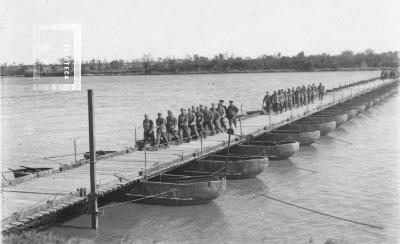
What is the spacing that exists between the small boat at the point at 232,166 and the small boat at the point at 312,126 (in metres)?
11.2

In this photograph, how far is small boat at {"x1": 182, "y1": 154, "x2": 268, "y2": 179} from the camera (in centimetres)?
2042

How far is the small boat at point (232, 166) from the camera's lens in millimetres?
20422

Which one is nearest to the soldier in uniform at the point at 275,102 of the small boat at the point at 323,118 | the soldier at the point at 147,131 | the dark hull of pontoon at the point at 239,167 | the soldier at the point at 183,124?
the small boat at the point at 323,118

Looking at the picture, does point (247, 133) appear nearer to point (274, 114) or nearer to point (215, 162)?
point (215, 162)

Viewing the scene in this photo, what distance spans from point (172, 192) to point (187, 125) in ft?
21.9

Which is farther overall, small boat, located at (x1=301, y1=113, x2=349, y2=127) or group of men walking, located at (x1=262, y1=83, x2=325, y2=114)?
small boat, located at (x1=301, y1=113, x2=349, y2=127)

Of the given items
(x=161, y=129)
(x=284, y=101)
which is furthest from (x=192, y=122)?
(x=284, y=101)

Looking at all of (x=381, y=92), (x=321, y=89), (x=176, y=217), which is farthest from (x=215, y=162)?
(x=381, y=92)

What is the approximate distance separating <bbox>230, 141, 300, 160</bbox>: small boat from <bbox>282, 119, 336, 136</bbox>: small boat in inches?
273

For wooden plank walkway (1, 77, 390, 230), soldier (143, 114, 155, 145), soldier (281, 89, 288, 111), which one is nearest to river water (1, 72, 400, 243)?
wooden plank walkway (1, 77, 390, 230)

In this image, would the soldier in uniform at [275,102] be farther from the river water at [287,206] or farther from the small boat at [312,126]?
the river water at [287,206]

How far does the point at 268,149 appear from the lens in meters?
25.1

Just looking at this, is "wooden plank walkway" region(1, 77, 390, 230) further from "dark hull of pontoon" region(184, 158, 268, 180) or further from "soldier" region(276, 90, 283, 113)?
"soldier" region(276, 90, 283, 113)

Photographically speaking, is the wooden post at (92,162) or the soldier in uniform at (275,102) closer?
the wooden post at (92,162)
